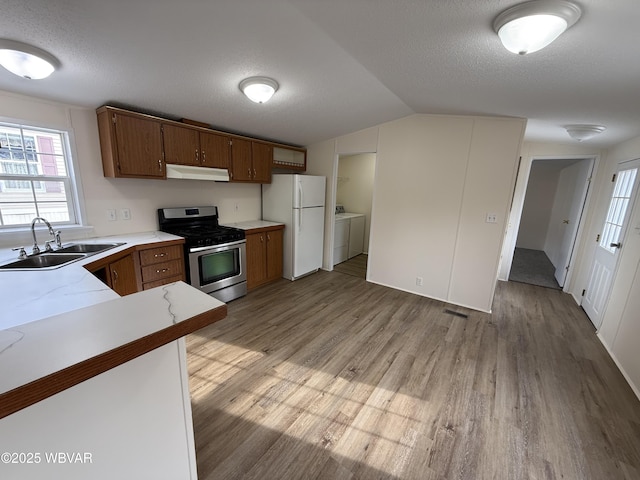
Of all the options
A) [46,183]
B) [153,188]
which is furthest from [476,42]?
[46,183]

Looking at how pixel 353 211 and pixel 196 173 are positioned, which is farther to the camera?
pixel 353 211

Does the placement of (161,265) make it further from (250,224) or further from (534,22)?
(534,22)

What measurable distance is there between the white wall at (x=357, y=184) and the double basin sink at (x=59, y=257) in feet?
14.2

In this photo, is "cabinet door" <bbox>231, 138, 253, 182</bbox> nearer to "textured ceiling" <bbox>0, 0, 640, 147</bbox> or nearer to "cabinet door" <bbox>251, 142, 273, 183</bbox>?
"cabinet door" <bbox>251, 142, 273, 183</bbox>

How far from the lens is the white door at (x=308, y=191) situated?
12.2 ft

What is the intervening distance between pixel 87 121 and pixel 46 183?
67cm

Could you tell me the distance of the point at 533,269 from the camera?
5.00 meters

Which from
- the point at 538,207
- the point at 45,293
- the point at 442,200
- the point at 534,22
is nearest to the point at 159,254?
the point at 45,293

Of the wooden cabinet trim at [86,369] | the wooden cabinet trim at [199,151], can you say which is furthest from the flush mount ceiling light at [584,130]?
the wooden cabinet trim at [86,369]


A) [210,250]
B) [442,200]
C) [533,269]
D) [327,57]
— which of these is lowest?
[533,269]

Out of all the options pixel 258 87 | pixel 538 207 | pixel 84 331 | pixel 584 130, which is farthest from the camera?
pixel 538 207

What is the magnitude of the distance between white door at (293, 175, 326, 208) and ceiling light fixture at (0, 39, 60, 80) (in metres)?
2.45

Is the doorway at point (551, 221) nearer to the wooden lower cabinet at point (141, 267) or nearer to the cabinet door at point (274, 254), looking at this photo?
the cabinet door at point (274, 254)

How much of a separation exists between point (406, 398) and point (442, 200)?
2372 millimetres
